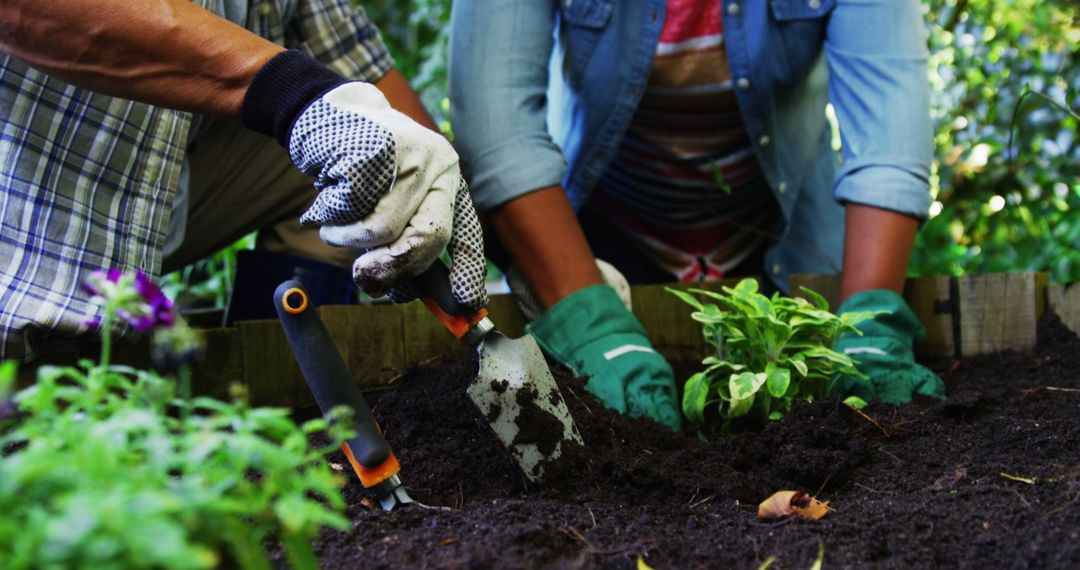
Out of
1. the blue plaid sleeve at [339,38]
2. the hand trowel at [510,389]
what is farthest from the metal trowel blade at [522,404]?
the blue plaid sleeve at [339,38]

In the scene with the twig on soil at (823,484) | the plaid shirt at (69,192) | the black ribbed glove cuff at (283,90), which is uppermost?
the black ribbed glove cuff at (283,90)

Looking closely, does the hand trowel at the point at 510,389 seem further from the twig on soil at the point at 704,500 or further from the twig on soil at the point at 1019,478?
the twig on soil at the point at 1019,478

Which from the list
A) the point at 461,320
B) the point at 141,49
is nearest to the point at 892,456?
the point at 461,320

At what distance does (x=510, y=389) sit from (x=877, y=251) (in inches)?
46.1

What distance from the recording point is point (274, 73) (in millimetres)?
1535

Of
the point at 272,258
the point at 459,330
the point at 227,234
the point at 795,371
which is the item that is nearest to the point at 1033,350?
the point at 795,371

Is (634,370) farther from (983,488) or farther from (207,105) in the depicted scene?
(207,105)

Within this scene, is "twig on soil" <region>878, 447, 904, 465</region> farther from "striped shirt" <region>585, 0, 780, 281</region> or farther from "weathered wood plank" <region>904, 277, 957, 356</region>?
"striped shirt" <region>585, 0, 780, 281</region>

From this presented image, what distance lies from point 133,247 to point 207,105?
0.41 metres

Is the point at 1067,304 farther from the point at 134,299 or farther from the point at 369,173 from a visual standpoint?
the point at 134,299

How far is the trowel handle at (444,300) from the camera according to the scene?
1.53 metres

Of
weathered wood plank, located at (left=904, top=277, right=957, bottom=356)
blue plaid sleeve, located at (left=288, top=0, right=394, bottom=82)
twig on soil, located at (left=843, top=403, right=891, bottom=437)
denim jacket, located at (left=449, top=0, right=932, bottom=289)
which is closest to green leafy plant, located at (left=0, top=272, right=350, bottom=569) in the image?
twig on soil, located at (left=843, top=403, right=891, bottom=437)

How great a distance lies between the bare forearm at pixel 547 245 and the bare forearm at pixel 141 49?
790 mm

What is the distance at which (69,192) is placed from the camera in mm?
1729
